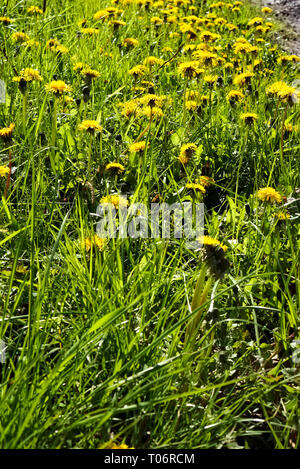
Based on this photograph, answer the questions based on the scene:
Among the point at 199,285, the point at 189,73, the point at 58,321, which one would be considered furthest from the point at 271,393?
the point at 189,73

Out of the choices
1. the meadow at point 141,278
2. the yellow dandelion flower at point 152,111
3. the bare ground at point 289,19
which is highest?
the bare ground at point 289,19

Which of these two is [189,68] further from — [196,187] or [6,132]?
[6,132]

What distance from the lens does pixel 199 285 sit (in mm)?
1455

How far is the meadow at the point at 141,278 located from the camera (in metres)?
1.22

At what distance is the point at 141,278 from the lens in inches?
62.1

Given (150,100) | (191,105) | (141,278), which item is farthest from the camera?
(191,105)

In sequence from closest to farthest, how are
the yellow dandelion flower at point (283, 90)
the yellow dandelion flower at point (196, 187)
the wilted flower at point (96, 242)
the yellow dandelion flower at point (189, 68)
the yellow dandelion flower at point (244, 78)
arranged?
the wilted flower at point (96, 242), the yellow dandelion flower at point (196, 187), the yellow dandelion flower at point (283, 90), the yellow dandelion flower at point (189, 68), the yellow dandelion flower at point (244, 78)

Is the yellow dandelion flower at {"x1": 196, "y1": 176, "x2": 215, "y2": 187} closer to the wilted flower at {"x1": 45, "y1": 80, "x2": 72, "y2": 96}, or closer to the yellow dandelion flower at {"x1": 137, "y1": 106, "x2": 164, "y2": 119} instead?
the yellow dandelion flower at {"x1": 137, "y1": 106, "x2": 164, "y2": 119}

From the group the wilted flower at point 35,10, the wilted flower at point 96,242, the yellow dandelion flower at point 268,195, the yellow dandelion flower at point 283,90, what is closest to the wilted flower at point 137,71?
the yellow dandelion flower at point 283,90

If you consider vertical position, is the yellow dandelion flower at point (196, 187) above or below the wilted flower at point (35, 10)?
below

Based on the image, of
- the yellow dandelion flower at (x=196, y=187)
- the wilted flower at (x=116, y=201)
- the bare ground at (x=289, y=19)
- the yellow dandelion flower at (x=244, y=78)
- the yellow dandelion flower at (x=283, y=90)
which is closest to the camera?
the wilted flower at (x=116, y=201)

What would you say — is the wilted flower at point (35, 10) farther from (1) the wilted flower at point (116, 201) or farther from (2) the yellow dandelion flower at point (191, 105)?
(1) the wilted flower at point (116, 201)

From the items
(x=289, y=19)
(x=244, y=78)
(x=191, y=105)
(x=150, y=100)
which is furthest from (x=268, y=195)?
(x=289, y=19)

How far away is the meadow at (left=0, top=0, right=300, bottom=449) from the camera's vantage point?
4.00ft
